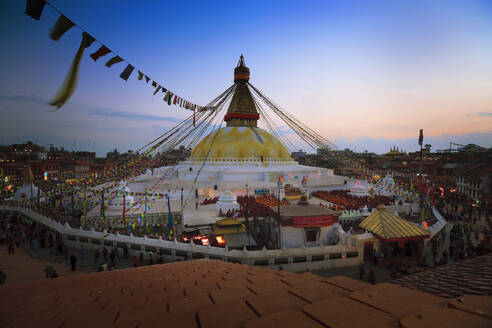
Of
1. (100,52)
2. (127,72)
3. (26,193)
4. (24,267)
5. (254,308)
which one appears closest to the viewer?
(254,308)

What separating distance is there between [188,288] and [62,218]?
40.7 ft

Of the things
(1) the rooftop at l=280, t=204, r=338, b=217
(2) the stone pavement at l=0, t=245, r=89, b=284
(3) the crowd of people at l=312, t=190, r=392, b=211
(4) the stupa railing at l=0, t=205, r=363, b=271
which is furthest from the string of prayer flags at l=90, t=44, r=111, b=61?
(3) the crowd of people at l=312, t=190, r=392, b=211

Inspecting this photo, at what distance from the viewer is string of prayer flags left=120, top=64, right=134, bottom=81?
8.45m

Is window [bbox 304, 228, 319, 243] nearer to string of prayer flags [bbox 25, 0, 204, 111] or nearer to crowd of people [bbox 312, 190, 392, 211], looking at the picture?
crowd of people [bbox 312, 190, 392, 211]

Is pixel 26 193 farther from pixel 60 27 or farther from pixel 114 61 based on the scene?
pixel 60 27

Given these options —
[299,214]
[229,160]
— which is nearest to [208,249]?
[299,214]

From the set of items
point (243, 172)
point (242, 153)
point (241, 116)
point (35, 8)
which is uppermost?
point (241, 116)

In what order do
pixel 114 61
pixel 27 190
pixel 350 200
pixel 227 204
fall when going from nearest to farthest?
1. pixel 114 61
2. pixel 227 204
3. pixel 350 200
4. pixel 27 190

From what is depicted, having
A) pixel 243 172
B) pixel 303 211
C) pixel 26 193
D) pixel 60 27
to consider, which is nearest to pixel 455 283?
pixel 303 211

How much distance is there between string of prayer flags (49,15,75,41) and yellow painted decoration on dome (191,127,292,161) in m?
20.5

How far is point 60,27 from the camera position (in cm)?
505

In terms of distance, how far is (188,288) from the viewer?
3.46 metres

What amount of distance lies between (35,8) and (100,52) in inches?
98.4

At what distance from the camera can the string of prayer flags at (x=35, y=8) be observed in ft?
14.2
